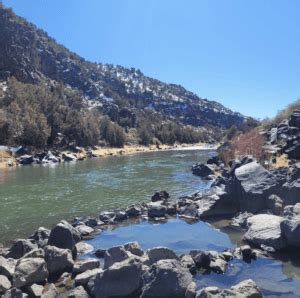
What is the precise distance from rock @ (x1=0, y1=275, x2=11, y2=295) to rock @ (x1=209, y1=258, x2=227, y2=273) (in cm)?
867

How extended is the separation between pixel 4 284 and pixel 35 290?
4.42ft

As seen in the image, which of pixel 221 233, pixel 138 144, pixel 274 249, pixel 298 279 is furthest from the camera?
pixel 138 144

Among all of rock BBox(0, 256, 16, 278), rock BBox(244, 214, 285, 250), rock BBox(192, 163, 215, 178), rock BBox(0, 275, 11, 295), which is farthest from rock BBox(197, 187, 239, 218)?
rock BBox(192, 163, 215, 178)

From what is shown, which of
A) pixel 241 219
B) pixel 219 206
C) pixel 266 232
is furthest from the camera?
pixel 219 206

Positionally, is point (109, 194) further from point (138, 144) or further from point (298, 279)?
point (138, 144)

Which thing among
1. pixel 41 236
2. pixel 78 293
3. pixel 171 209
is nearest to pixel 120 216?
pixel 171 209

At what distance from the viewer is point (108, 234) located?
86.8 feet

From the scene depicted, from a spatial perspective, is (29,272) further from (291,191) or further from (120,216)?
(291,191)

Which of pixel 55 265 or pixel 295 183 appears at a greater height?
pixel 295 183

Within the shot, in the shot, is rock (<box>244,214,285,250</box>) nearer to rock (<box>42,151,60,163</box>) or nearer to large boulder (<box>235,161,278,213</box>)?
large boulder (<box>235,161,278,213</box>)

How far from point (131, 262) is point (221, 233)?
10.5m

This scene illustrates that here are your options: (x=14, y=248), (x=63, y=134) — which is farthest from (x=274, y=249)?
(x=63, y=134)

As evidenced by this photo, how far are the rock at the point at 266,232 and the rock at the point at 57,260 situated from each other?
968cm

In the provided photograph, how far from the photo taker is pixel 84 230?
26562 mm
